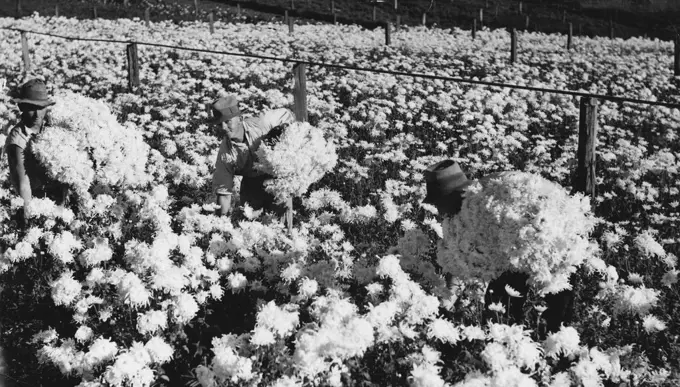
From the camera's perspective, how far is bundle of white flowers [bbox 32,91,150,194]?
Answer: 7.00 meters

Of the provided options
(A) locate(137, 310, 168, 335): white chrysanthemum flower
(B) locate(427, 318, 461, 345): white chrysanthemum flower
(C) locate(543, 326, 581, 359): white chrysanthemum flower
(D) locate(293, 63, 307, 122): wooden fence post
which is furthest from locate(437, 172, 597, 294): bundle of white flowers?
(D) locate(293, 63, 307, 122): wooden fence post

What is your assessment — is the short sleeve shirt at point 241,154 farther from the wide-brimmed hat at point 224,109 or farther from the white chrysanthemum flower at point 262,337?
the white chrysanthemum flower at point 262,337

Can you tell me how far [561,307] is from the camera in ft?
16.9

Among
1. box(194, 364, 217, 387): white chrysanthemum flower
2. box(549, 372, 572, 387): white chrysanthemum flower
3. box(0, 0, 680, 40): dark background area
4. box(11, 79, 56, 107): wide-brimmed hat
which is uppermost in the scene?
box(0, 0, 680, 40): dark background area

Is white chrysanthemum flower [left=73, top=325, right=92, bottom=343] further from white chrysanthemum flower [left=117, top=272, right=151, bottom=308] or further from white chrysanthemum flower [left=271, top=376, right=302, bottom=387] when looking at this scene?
white chrysanthemum flower [left=271, top=376, right=302, bottom=387]

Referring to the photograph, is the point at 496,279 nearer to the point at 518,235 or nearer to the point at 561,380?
the point at 518,235

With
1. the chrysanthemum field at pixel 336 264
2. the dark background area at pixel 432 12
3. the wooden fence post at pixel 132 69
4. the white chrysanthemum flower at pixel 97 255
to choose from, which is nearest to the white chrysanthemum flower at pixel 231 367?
the chrysanthemum field at pixel 336 264

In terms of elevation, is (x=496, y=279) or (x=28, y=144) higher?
→ (x=28, y=144)

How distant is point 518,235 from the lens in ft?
15.2

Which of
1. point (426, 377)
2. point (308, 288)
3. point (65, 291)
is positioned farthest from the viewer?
point (65, 291)

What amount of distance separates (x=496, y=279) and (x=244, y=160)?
3186 mm

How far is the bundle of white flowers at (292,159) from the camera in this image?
22.6 ft

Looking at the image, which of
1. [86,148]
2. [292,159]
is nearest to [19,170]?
[86,148]

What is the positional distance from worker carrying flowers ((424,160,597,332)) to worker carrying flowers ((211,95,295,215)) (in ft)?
9.39
